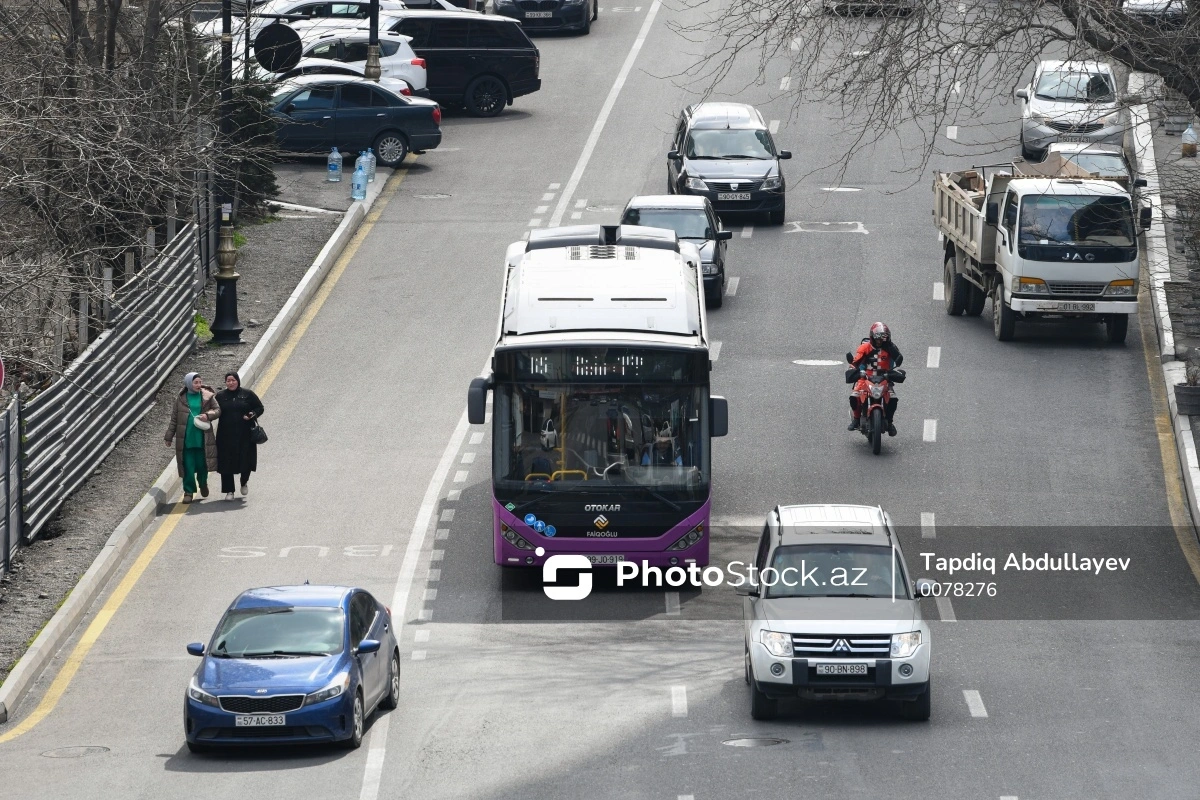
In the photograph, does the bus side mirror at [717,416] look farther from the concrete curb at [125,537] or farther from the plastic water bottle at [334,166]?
the plastic water bottle at [334,166]

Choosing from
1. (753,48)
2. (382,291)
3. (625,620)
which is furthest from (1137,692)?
(753,48)

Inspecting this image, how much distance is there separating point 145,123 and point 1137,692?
17.9 m

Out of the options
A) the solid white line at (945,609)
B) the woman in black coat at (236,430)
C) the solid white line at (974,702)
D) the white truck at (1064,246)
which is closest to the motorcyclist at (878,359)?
the solid white line at (945,609)

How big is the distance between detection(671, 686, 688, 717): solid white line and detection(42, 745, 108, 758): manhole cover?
484 cm

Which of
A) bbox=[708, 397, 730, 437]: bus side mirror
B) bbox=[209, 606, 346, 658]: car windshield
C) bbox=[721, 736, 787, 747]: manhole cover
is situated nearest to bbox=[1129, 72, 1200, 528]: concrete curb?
bbox=[708, 397, 730, 437]: bus side mirror

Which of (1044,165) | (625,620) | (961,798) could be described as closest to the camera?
(961,798)

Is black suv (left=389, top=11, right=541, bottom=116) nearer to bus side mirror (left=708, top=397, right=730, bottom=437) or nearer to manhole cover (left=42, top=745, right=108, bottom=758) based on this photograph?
bus side mirror (left=708, top=397, right=730, bottom=437)

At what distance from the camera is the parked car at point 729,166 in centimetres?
3734

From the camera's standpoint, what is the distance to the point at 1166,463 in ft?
83.3

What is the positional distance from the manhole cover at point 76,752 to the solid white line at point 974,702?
7.40 m

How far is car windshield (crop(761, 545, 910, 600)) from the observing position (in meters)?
16.9

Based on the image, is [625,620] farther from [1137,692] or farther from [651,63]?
[651,63]

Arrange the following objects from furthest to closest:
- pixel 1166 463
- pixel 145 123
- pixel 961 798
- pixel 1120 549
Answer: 1. pixel 145 123
2. pixel 1166 463
3. pixel 1120 549
4. pixel 961 798

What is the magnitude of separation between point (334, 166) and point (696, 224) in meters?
10.7
